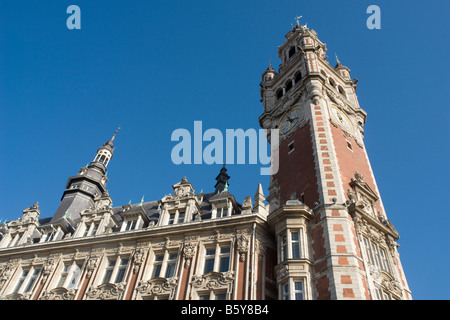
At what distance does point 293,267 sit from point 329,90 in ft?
84.5

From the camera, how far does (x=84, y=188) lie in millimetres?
55688

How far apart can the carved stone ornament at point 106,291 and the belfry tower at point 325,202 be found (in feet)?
42.8

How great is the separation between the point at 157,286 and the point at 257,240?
8.74 meters

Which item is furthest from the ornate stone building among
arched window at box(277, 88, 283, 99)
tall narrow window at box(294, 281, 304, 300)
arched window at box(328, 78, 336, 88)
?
arched window at box(277, 88, 283, 99)

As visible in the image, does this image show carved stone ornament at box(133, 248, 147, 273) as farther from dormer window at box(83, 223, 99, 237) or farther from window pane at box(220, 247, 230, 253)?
dormer window at box(83, 223, 99, 237)

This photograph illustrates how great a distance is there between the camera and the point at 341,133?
41625mm

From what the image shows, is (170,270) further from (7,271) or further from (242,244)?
(7,271)

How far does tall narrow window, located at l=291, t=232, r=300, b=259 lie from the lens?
95.7 ft

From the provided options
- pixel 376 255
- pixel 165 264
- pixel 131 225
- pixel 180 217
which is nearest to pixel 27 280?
pixel 131 225

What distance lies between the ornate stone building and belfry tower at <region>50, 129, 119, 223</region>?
4.51 meters

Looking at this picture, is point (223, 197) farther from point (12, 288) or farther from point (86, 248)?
point (12, 288)

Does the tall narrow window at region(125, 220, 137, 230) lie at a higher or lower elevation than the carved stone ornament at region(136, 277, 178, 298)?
higher

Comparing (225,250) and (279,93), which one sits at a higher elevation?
(279,93)
